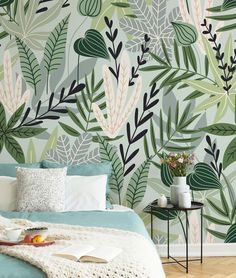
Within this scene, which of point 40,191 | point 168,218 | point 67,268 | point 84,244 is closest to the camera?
point 67,268

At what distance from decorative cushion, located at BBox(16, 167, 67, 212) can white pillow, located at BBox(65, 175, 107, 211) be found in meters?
0.09

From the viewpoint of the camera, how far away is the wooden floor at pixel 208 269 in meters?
3.83

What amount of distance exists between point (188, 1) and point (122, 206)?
6.43 ft

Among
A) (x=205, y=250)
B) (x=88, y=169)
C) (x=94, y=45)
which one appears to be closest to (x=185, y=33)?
(x=94, y=45)

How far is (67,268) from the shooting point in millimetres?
2158

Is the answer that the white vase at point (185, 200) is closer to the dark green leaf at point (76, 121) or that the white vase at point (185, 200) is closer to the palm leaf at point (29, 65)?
the dark green leaf at point (76, 121)

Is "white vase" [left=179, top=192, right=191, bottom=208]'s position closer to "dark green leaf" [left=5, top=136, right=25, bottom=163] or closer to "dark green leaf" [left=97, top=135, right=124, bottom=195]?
"dark green leaf" [left=97, top=135, right=124, bottom=195]

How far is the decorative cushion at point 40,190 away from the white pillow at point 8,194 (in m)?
0.09

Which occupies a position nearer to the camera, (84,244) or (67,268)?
(67,268)

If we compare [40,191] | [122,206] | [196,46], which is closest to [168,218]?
[122,206]

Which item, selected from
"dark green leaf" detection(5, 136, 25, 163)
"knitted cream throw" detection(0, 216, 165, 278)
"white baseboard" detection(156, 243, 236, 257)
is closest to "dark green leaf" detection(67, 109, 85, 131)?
"dark green leaf" detection(5, 136, 25, 163)

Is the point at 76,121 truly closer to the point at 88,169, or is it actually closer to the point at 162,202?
the point at 88,169

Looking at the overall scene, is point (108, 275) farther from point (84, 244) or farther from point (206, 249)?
point (206, 249)

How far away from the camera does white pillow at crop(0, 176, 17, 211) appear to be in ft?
12.7
